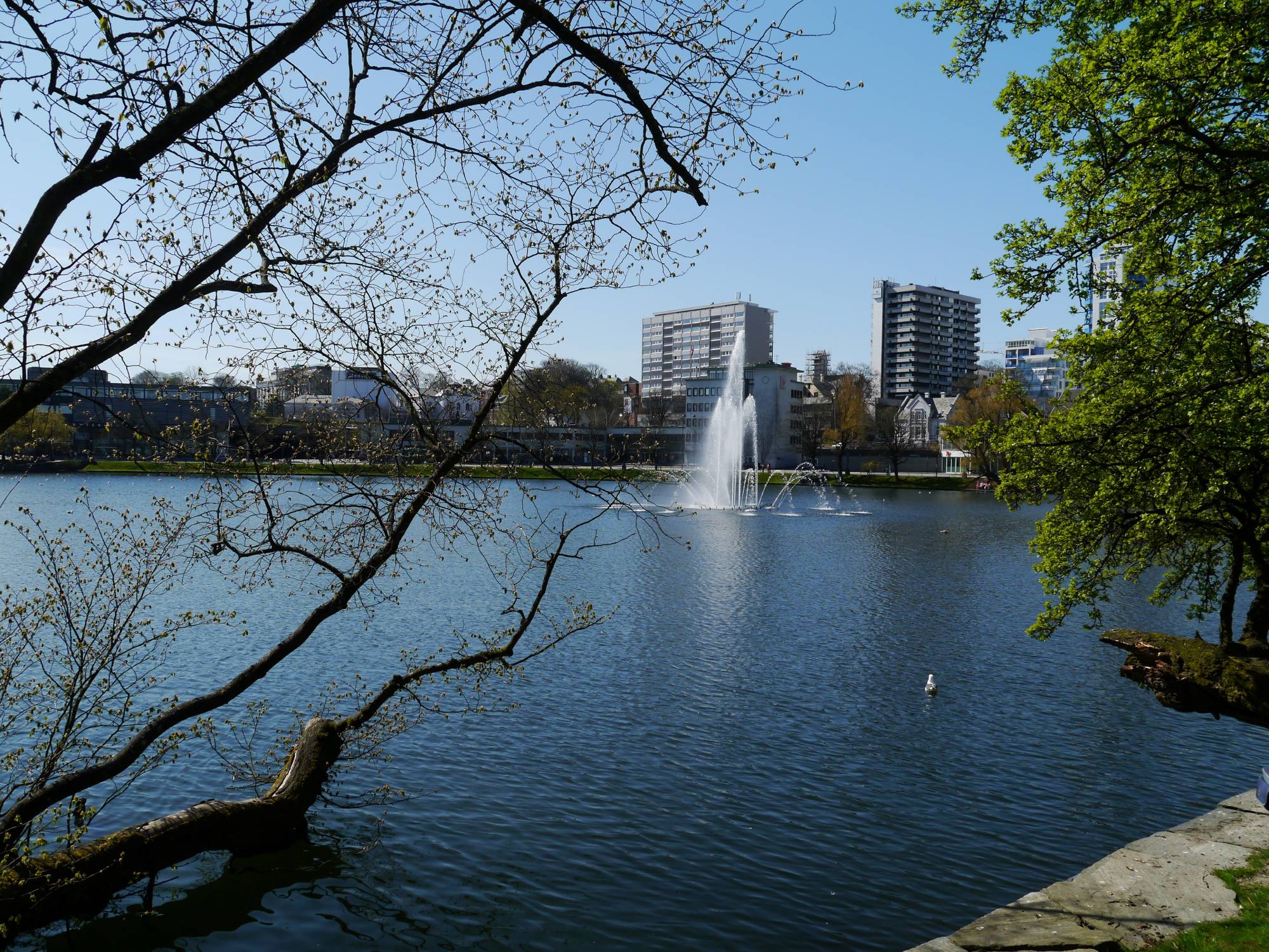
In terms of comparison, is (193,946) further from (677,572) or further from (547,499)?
(547,499)

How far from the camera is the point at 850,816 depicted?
39.1ft

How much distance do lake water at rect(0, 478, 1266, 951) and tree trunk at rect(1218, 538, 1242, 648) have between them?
1.52 m

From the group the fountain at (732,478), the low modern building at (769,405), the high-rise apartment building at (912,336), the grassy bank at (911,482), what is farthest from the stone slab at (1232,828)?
the high-rise apartment building at (912,336)

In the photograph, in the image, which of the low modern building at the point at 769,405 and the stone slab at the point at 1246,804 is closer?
the stone slab at the point at 1246,804

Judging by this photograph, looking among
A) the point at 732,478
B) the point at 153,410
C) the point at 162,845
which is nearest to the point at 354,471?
the point at 153,410

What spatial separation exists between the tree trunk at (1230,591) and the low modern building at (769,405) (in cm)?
11343

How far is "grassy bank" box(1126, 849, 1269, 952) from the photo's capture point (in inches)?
281

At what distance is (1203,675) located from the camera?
54.3ft

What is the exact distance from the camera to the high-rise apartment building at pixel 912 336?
194250mm

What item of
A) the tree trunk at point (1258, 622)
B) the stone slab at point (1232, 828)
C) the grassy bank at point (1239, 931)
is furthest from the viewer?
the tree trunk at point (1258, 622)

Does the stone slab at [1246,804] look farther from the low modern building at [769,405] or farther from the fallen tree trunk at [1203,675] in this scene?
the low modern building at [769,405]

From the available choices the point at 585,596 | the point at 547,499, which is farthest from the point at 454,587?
the point at 547,499

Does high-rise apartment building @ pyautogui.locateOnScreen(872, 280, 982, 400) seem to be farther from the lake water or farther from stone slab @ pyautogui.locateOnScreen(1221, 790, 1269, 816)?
stone slab @ pyautogui.locateOnScreen(1221, 790, 1269, 816)

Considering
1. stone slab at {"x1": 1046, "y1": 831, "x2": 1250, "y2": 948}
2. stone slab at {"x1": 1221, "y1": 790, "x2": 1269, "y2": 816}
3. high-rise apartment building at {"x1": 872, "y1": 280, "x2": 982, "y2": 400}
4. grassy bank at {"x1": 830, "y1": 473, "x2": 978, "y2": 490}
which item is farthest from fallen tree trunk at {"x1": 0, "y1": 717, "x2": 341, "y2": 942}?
high-rise apartment building at {"x1": 872, "y1": 280, "x2": 982, "y2": 400}
